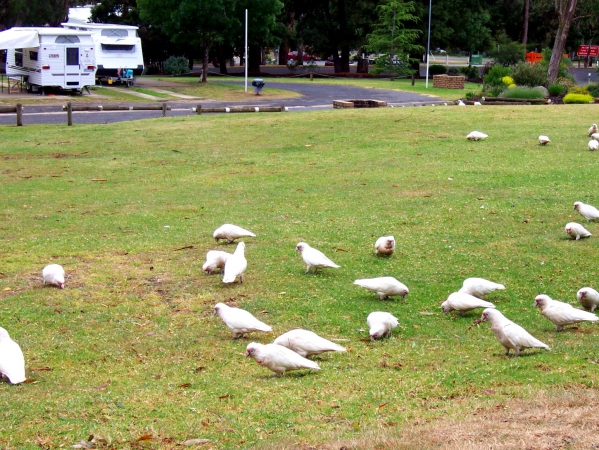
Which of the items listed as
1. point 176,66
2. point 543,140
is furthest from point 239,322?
point 176,66

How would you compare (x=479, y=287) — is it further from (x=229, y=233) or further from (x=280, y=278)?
(x=229, y=233)

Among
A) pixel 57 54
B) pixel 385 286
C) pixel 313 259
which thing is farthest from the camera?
pixel 57 54

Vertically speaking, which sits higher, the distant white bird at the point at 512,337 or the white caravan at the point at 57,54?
the white caravan at the point at 57,54

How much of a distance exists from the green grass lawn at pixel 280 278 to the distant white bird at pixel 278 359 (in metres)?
0.14

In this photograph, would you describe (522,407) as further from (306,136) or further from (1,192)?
(306,136)

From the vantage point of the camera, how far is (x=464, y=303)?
8.88 meters

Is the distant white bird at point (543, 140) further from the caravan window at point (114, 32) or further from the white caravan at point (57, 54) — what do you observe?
the caravan window at point (114, 32)

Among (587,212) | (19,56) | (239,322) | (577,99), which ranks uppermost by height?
(19,56)

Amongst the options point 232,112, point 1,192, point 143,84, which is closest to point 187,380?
point 1,192

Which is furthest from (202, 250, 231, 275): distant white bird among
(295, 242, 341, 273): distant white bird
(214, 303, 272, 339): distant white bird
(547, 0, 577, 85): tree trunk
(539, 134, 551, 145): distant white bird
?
(547, 0, 577, 85): tree trunk

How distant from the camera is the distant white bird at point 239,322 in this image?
27.2ft

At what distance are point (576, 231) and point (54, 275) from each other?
25.2 ft

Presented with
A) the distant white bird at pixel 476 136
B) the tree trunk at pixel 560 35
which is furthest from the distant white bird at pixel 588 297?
the tree trunk at pixel 560 35

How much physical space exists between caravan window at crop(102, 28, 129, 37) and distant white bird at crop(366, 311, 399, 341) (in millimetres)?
42992
